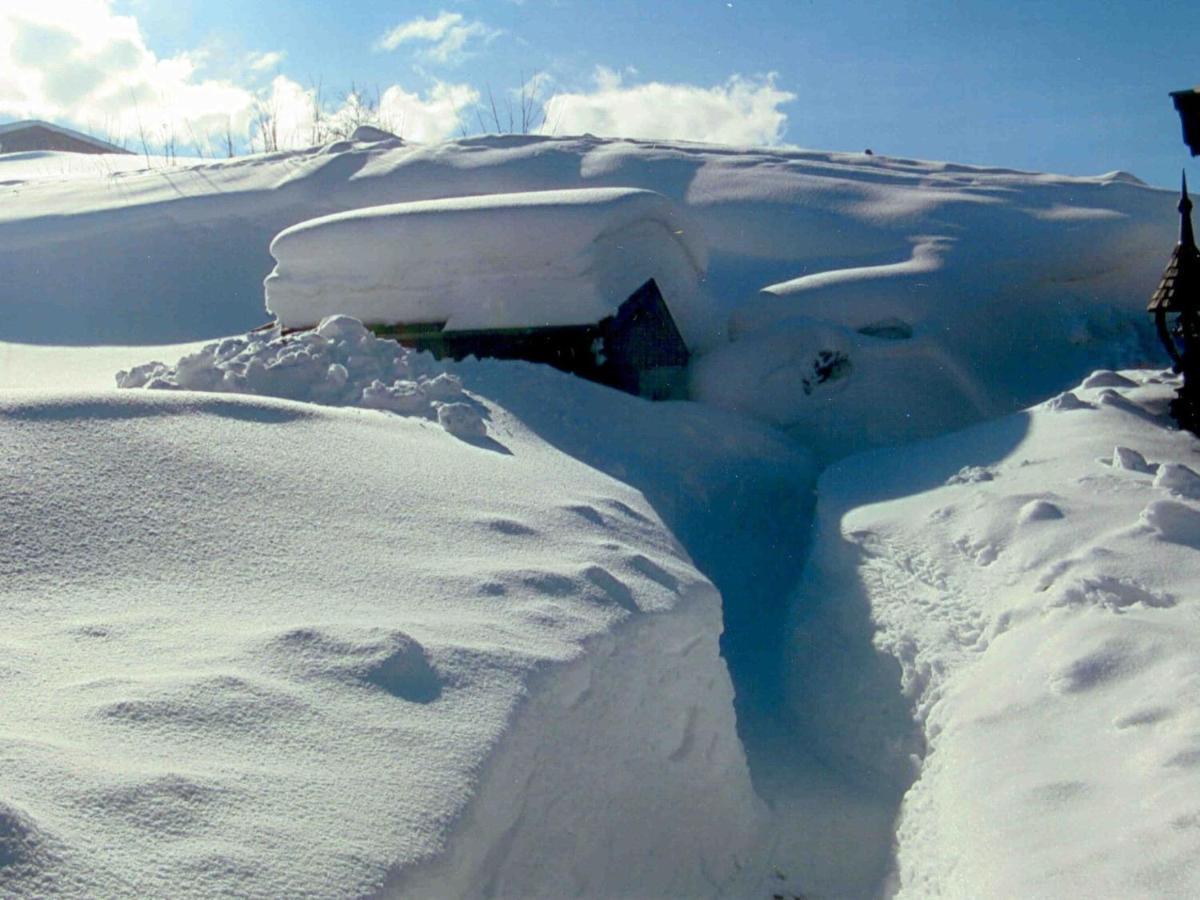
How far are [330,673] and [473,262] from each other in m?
4.75

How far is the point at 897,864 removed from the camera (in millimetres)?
3086

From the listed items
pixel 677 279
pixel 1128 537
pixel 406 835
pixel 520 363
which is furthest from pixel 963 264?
pixel 406 835

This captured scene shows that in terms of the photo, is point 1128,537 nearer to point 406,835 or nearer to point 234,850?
point 406,835

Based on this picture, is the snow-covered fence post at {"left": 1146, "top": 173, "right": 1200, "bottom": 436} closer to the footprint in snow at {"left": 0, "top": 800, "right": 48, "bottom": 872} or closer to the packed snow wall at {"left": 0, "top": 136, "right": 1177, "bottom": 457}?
the packed snow wall at {"left": 0, "top": 136, "right": 1177, "bottom": 457}

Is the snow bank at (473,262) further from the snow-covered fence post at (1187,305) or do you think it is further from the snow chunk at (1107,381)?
the snow-covered fence post at (1187,305)

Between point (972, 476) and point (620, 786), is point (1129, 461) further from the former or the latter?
point (620, 786)

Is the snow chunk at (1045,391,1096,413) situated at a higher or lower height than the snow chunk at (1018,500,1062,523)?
lower

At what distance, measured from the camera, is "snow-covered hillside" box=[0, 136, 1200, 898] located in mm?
1892

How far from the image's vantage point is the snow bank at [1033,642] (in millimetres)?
2453

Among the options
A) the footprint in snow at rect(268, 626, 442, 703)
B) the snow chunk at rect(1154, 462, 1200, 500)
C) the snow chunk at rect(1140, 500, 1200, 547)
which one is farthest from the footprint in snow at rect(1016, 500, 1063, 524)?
the footprint in snow at rect(268, 626, 442, 703)

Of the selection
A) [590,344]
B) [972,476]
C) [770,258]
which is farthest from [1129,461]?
[770,258]

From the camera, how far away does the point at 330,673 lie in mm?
2168

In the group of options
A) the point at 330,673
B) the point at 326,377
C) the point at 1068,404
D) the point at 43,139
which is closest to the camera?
the point at 330,673

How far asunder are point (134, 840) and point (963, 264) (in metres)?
7.72
